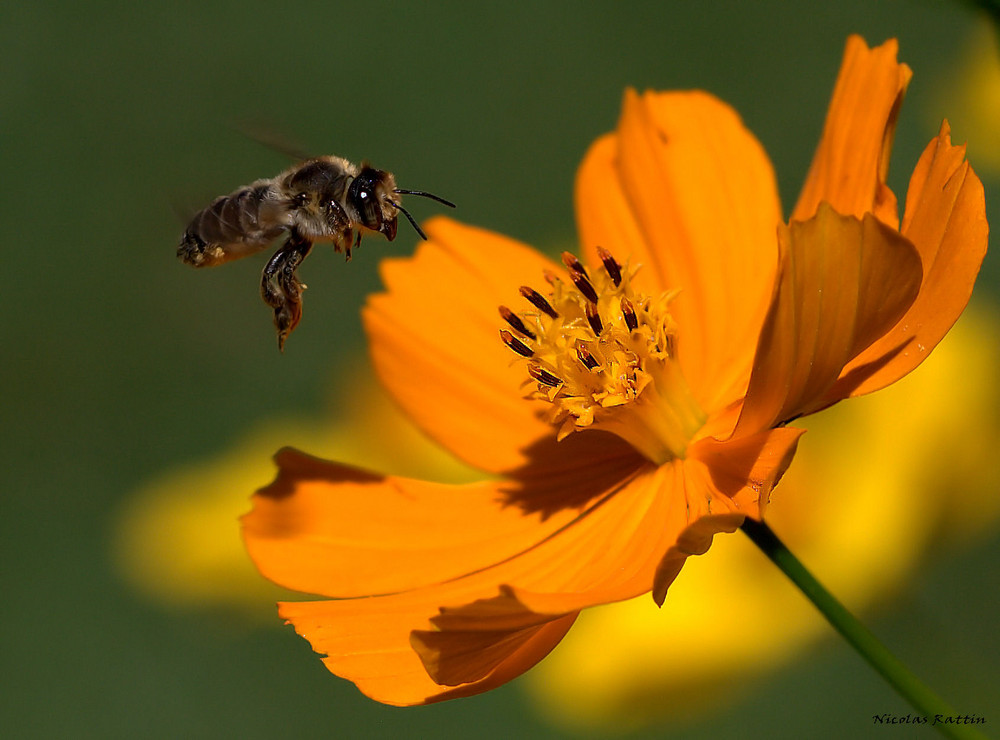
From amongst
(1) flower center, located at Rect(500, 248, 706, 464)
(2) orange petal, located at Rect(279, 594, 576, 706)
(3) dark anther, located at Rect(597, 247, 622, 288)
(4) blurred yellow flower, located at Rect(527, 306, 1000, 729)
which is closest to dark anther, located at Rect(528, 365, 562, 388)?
(1) flower center, located at Rect(500, 248, 706, 464)

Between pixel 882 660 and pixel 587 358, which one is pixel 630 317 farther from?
pixel 882 660

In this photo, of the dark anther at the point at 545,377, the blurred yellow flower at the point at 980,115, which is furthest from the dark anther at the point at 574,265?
the blurred yellow flower at the point at 980,115

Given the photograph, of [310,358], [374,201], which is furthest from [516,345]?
[310,358]

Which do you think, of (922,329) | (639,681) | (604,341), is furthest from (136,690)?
(922,329)

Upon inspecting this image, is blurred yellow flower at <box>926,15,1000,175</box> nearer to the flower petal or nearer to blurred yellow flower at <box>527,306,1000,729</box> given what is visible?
blurred yellow flower at <box>527,306,1000,729</box>

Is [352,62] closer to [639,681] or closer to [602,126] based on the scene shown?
[602,126]

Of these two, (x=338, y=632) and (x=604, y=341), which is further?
(x=604, y=341)
